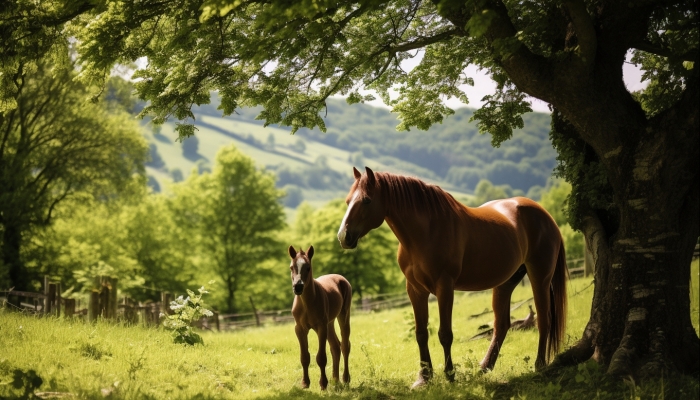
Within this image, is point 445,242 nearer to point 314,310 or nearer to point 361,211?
point 361,211

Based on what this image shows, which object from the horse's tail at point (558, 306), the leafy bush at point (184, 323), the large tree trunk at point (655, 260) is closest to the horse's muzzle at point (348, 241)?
the large tree trunk at point (655, 260)

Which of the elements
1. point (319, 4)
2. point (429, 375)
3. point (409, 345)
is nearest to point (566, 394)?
point (429, 375)

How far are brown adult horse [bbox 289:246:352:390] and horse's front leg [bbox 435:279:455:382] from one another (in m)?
1.78

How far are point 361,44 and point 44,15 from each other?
4.41 m

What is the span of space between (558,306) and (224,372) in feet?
17.6

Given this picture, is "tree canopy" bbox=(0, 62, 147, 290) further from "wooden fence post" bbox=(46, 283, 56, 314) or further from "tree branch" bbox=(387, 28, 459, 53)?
"tree branch" bbox=(387, 28, 459, 53)

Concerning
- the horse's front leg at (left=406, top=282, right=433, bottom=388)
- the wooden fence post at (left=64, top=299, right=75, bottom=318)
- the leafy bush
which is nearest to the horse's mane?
the horse's front leg at (left=406, top=282, right=433, bottom=388)

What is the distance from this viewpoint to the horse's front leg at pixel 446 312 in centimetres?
762

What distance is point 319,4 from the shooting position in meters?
5.88

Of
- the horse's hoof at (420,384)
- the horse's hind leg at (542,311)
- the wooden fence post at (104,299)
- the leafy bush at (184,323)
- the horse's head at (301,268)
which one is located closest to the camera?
the horse's hoof at (420,384)

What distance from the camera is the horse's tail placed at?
30.6ft

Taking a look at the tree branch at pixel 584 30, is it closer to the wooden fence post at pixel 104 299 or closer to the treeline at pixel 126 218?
the wooden fence post at pixel 104 299

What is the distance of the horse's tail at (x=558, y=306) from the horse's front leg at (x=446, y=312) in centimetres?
214

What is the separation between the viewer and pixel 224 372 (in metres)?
9.66
